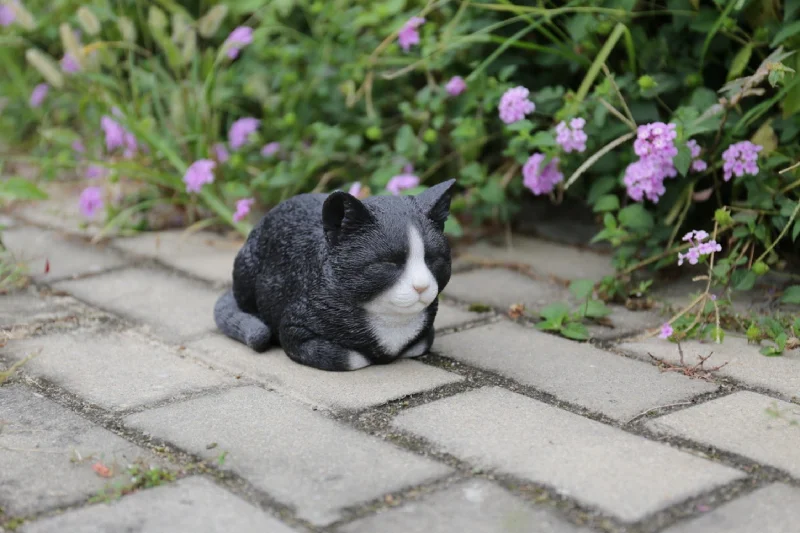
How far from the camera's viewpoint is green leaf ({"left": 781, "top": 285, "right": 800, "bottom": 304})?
3.10m

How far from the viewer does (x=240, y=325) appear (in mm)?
2986

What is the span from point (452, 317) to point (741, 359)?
0.92 meters

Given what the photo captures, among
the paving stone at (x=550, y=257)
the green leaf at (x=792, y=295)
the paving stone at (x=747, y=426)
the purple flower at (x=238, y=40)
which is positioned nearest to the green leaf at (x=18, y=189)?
the purple flower at (x=238, y=40)

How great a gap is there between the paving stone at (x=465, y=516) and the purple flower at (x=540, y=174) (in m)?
1.67

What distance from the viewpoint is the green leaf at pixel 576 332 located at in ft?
10.0

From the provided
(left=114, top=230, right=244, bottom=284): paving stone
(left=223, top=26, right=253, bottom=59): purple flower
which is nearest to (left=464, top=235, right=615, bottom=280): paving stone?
(left=114, top=230, right=244, bottom=284): paving stone

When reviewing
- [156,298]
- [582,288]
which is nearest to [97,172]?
[156,298]

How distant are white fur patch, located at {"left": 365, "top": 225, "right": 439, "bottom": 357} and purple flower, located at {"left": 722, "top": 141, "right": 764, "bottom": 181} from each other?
3.71 ft

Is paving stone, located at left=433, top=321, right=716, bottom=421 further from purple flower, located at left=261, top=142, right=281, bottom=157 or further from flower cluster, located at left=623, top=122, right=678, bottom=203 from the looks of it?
purple flower, located at left=261, top=142, right=281, bottom=157

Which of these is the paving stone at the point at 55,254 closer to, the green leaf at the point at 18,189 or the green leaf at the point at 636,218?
the green leaf at the point at 18,189

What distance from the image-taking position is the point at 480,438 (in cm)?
233

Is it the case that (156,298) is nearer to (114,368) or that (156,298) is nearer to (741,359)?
(114,368)

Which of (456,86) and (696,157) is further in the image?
(456,86)

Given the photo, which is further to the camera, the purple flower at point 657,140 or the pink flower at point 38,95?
the pink flower at point 38,95
